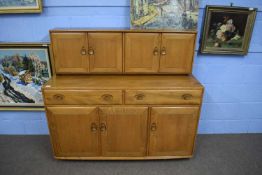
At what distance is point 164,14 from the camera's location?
1895mm

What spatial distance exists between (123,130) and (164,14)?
47.4 inches

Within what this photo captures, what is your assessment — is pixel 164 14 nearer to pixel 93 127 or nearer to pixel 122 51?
pixel 122 51

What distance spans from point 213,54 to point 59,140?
6.06ft

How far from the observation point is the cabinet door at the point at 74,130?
1725mm

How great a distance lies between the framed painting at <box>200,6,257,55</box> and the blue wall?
3.1 inches

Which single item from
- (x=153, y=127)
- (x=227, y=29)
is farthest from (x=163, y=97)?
(x=227, y=29)

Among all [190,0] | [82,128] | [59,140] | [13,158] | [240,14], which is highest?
[190,0]

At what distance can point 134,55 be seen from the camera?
186 cm

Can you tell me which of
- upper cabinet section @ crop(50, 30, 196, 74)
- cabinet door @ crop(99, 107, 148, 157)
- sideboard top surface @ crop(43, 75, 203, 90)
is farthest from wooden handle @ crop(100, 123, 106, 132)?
upper cabinet section @ crop(50, 30, 196, 74)

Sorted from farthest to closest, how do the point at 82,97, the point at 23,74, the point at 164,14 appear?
the point at 23,74 < the point at 164,14 < the point at 82,97

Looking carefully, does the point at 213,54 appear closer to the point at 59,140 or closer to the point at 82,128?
the point at 82,128

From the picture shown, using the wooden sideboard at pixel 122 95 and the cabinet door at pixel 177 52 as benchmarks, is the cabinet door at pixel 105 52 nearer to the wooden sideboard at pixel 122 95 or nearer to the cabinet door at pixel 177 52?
the wooden sideboard at pixel 122 95

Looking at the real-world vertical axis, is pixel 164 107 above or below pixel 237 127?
above

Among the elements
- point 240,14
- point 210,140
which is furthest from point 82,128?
point 240,14
